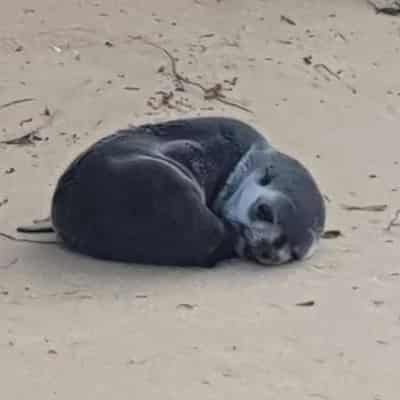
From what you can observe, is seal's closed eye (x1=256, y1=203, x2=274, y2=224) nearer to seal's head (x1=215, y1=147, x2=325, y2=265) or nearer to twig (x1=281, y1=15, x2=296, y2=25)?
seal's head (x1=215, y1=147, x2=325, y2=265)

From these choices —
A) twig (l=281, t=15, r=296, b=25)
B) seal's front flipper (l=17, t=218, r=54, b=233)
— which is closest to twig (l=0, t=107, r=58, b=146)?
seal's front flipper (l=17, t=218, r=54, b=233)

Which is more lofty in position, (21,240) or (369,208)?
(369,208)

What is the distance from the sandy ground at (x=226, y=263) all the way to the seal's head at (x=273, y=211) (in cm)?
10

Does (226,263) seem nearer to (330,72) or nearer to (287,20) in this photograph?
(330,72)

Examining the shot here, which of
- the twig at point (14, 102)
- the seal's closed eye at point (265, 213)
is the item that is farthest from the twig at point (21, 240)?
the twig at point (14, 102)

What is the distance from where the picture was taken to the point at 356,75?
857cm

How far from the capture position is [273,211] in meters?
5.64

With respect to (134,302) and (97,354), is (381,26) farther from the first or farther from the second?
(97,354)

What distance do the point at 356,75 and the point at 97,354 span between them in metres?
4.35

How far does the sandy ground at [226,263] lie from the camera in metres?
4.50

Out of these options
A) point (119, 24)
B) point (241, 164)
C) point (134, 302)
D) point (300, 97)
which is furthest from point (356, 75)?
point (134, 302)

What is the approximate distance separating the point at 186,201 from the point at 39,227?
0.78 m

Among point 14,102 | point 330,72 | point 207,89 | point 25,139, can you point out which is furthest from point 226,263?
point 330,72

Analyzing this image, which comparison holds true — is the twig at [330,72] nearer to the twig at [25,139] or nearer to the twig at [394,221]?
the twig at [25,139]
